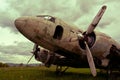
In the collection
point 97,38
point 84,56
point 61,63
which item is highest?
point 97,38

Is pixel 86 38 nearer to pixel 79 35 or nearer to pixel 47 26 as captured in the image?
pixel 79 35

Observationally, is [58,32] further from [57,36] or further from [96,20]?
[96,20]

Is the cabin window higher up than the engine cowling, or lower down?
higher up

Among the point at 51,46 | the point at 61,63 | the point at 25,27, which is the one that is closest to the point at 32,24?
the point at 25,27

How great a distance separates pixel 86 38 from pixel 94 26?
3.82 feet

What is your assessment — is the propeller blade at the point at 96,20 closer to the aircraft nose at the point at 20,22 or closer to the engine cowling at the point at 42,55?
the aircraft nose at the point at 20,22

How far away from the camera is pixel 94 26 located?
23.2 meters

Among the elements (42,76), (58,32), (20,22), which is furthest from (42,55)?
(20,22)

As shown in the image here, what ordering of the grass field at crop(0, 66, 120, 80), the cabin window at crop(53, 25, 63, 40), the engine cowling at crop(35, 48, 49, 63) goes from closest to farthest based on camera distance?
1. the cabin window at crop(53, 25, 63, 40)
2. the grass field at crop(0, 66, 120, 80)
3. the engine cowling at crop(35, 48, 49, 63)

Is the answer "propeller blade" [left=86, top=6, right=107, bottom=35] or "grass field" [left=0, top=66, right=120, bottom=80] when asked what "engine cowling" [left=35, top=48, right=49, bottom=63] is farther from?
"propeller blade" [left=86, top=6, right=107, bottom=35]

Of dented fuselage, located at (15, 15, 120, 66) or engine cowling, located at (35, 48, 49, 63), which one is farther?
engine cowling, located at (35, 48, 49, 63)

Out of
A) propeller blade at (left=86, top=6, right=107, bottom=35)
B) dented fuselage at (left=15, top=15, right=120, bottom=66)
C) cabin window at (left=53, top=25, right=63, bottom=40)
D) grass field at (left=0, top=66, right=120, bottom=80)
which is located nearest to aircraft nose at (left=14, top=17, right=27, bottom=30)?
dented fuselage at (left=15, top=15, right=120, bottom=66)

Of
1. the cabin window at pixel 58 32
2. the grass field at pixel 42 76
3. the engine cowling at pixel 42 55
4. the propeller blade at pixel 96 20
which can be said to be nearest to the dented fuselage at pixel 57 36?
the cabin window at pixel 58 32

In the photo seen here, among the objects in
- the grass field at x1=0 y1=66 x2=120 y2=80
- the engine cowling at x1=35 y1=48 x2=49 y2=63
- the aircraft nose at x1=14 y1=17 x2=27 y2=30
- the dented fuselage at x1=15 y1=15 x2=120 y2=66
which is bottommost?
the grass field at x1=0 y1=66 x2=120 y2=80
